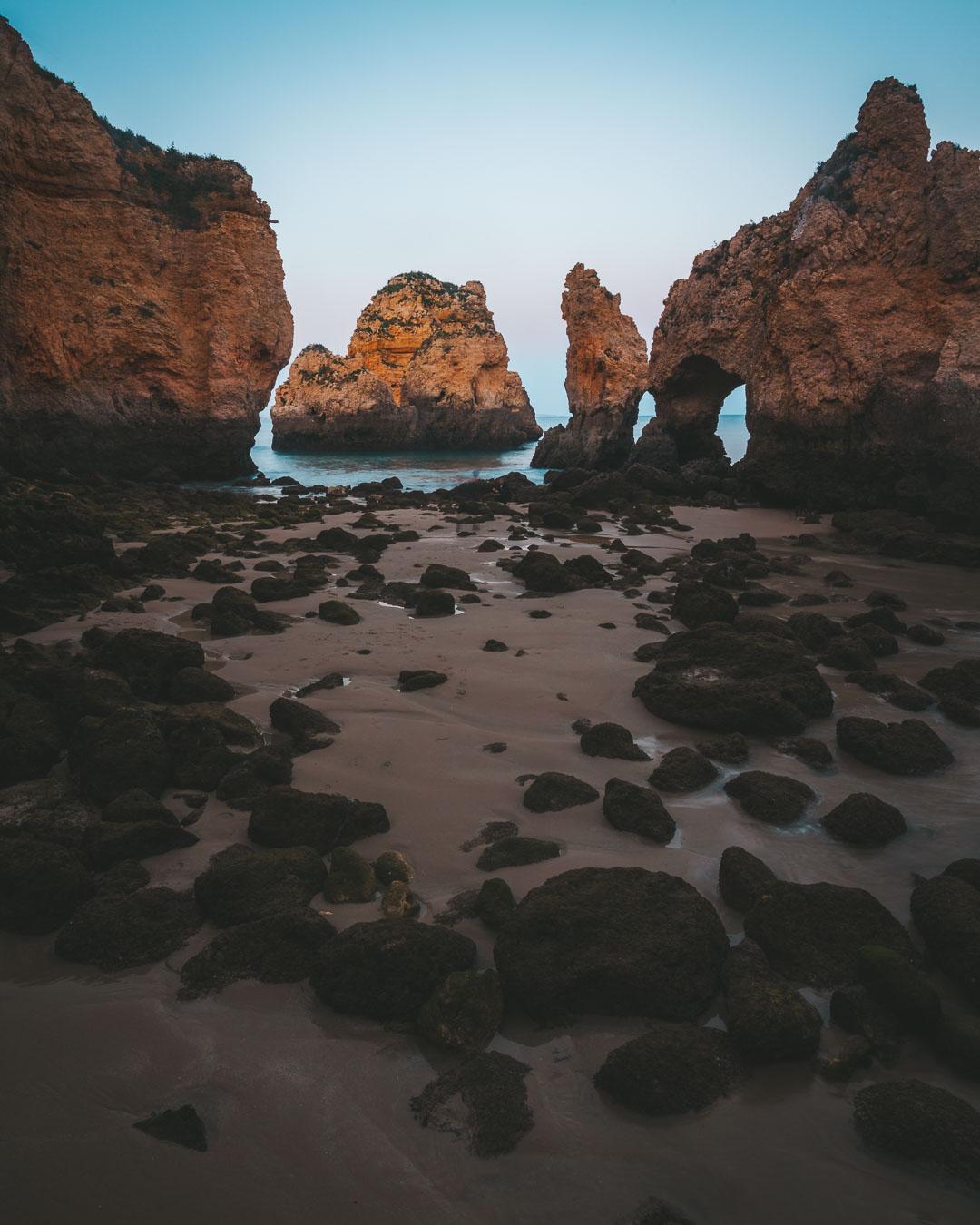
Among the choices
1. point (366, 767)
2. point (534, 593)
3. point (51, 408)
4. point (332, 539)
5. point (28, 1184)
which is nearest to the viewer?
point (28, 1184)

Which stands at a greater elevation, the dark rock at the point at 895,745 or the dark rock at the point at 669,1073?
the dark rock at the point at 895,745

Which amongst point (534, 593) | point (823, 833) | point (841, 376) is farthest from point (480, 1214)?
point (841, 376)

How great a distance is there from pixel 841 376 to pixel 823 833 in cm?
1384

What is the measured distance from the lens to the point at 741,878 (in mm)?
2908

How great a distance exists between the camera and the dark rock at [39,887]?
105 inches

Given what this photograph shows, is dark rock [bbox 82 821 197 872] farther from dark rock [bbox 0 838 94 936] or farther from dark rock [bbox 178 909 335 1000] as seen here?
dark rock [bbox 178 909 335 1000]

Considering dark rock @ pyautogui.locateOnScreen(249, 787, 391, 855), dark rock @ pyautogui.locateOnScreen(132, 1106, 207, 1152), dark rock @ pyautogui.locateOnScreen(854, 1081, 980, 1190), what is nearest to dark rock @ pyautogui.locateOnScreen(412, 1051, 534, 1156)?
dark rock @ pyautogui.locateOnScreen(132, 1106, 207, 1152)

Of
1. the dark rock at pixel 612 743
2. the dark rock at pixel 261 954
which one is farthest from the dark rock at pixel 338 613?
the dark rock at pixel 261 954

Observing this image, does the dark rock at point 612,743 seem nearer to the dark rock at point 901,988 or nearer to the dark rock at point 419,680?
the dark rock at point 419,680

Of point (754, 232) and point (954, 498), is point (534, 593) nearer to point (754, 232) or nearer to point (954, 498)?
point (954, 498)

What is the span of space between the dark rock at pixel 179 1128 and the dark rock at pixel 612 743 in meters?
2.77

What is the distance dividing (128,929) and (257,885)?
454mm

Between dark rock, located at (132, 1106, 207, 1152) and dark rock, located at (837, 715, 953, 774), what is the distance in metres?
3.76

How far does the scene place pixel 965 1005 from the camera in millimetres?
2396
